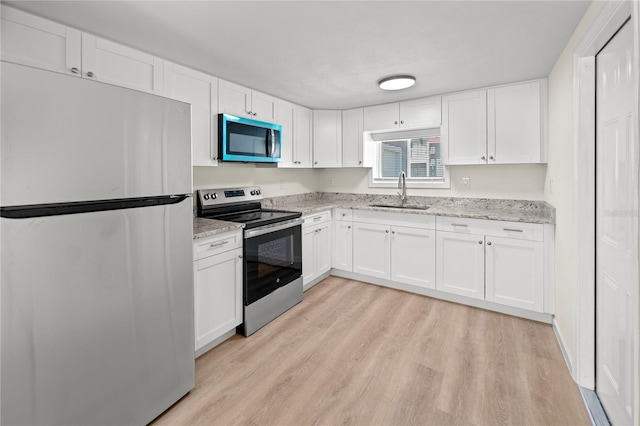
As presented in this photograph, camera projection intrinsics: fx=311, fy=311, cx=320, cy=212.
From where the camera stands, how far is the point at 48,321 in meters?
1.23

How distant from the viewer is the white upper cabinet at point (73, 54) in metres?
1.65

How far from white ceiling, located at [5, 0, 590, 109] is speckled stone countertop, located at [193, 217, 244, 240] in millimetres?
1269

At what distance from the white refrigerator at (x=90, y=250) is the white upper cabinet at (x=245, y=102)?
1.22m

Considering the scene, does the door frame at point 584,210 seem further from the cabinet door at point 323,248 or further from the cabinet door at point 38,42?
the cabinet door at point 38,42

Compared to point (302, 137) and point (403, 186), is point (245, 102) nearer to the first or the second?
point (302, 137)

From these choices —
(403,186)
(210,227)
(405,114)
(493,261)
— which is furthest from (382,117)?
(210,227)

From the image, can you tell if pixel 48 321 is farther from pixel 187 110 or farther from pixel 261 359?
pixel 261 359

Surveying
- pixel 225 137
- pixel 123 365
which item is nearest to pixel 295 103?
pixel 225 137

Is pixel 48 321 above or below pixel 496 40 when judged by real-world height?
below

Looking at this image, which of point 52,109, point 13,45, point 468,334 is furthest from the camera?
point 468,334

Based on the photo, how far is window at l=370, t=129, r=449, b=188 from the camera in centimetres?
381

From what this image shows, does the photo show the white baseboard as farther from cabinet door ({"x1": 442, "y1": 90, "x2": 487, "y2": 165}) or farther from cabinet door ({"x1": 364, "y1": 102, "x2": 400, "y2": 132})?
cabinet door ({"x1": 364, "y1": 102, "x2": 400, "y2": 132})

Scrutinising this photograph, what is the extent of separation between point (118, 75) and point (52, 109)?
104 centimetres

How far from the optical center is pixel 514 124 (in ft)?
10.0
